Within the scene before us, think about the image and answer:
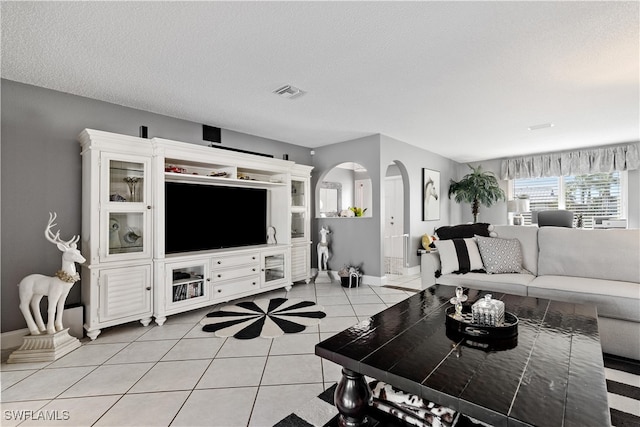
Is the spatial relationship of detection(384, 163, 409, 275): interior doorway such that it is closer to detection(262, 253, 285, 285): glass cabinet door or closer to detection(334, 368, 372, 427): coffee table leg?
detection(262, 253, 285, 285): glass cabinet door

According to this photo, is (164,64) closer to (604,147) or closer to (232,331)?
(232,331)

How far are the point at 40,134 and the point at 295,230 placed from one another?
3075 mm

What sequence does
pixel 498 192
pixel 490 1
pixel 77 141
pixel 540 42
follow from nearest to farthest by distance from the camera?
pixel 490 1, pixel 540 42, pixel 77 141, pixel 498 192

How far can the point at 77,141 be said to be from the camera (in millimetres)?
2990

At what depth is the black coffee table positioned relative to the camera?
99cm

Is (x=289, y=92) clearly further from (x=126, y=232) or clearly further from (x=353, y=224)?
(x=353, y=224)

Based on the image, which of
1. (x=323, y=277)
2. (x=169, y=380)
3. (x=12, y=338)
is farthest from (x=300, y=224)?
(x=12, y=338)

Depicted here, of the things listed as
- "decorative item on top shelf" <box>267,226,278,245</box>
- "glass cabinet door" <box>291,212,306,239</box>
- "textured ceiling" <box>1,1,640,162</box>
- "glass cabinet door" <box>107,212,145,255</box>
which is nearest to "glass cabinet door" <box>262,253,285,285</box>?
"decorative item on top shelf" <box>267,226,278,245</box>

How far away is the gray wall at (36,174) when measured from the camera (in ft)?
8.61

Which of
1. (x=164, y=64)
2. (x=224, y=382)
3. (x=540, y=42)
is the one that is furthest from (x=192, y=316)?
(x=540, y=42)

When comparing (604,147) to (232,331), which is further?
(604,147)

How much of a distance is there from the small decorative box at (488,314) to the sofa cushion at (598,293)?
1.32 meters

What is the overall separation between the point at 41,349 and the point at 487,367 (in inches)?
122

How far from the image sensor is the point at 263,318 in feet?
10.5
